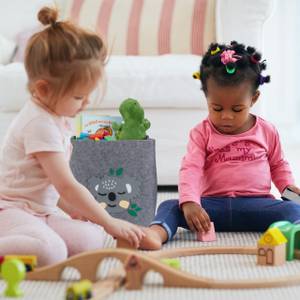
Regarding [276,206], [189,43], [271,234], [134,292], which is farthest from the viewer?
[189,43]

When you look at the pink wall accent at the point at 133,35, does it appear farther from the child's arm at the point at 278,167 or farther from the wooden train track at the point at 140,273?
the wooden train track at the point at 140,273

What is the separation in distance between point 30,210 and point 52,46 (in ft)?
1.06

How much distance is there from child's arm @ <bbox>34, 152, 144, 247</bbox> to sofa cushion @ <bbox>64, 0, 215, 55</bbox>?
4.63ft

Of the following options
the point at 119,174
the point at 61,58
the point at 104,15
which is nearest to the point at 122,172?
the point at 119,174

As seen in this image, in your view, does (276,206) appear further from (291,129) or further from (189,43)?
(291,129)

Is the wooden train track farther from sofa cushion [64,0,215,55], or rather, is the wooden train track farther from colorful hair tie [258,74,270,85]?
sofa cushion [64,0,215,55]

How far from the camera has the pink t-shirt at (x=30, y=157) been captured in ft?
4.58

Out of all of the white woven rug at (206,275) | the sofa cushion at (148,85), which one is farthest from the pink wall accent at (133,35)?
the white woven rug at (206,275)

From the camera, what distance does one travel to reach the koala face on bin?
1.79m

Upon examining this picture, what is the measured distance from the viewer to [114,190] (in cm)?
179

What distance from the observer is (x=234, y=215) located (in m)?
1.73

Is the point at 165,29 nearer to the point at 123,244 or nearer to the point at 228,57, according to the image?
the point at 228,57

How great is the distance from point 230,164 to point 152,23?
1.20m

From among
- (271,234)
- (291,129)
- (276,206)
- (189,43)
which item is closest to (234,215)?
(276,206)
